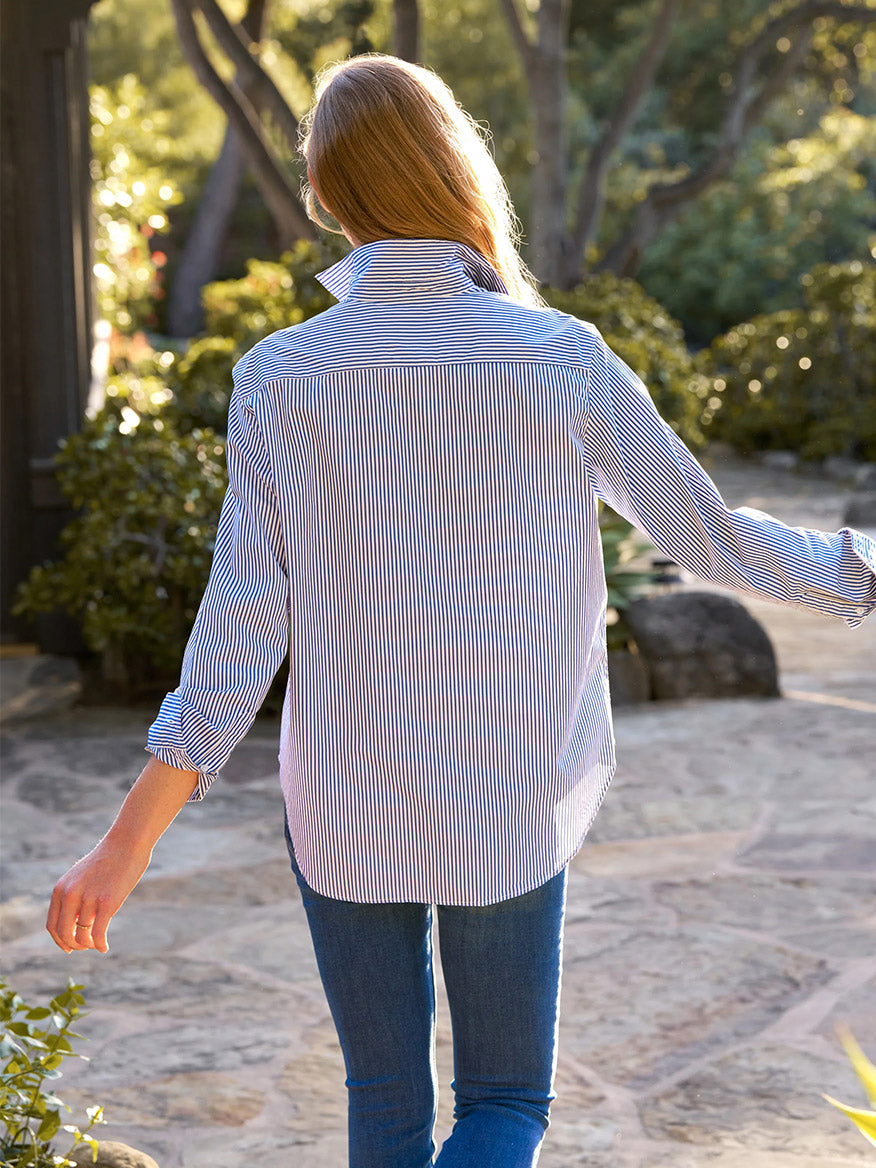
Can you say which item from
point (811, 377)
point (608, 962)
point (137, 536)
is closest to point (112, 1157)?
point (608, 962)

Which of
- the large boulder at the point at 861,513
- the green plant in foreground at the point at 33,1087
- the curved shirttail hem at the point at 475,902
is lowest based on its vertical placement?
the large boulder at the point at 861,513

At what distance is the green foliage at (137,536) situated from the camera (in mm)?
5883

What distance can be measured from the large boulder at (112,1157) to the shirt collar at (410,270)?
5.25 ft

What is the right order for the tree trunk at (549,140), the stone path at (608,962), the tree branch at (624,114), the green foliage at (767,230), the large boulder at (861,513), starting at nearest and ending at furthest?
the stone path at (608,962) → the tree trunk at (549,140) → the tree branch at (624,114) → the large boulder at (861,513) → the green foliage at (767,230)

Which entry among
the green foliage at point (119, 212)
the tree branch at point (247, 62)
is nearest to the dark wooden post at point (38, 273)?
the green foliage at point (119, 212)

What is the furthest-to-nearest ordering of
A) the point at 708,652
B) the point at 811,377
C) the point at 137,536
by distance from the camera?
the point at 811,377
the point at 708,652
the point at 137,536

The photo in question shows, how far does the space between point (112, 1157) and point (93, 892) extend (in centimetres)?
113

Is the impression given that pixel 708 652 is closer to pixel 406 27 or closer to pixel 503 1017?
pixel 503 1017

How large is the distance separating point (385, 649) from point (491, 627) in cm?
12

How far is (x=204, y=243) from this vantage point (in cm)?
2430

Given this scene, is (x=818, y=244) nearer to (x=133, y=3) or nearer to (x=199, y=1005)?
(x=133, y=3)

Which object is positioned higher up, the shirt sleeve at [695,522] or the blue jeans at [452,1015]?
the shirt sleeve at [695,522]

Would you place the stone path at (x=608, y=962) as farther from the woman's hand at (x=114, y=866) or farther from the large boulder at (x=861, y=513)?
the large boulder at (x=861, y=513)

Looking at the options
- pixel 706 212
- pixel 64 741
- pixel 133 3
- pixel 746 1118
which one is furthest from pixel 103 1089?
pixel 133 3
